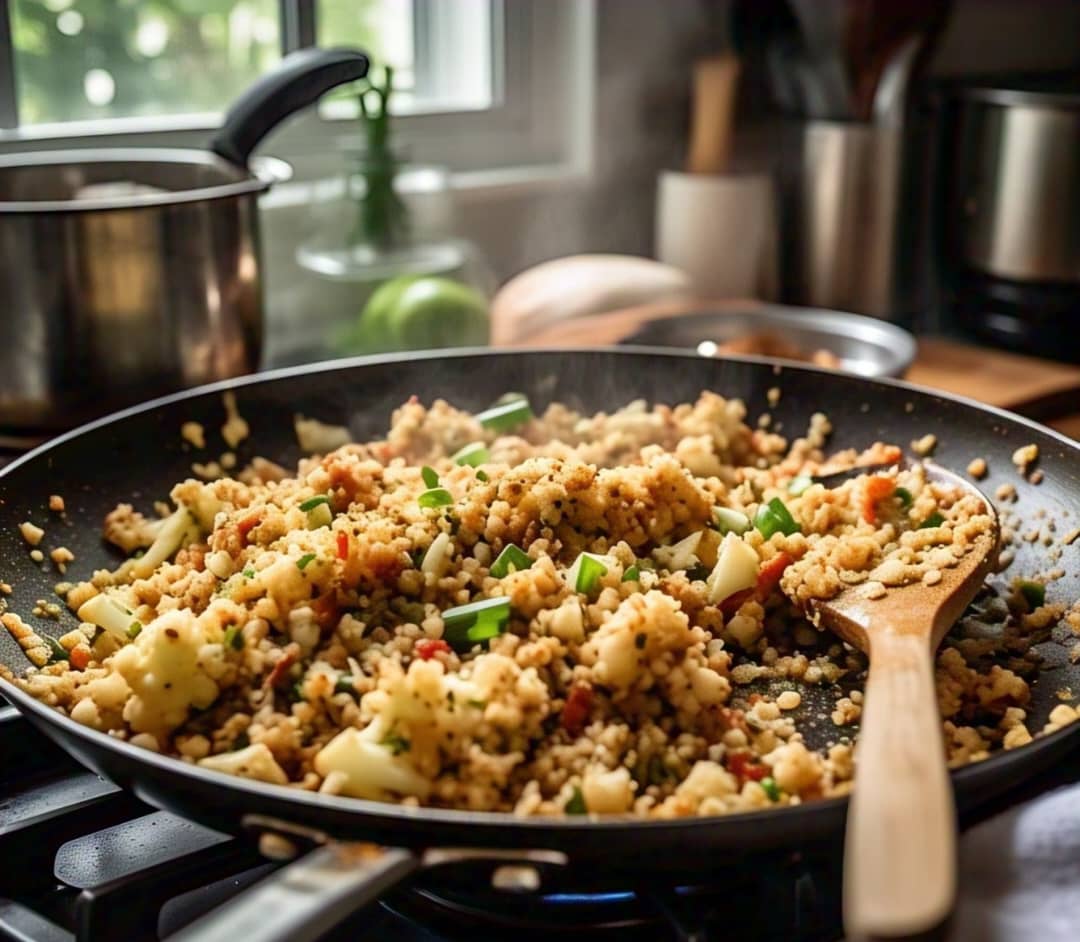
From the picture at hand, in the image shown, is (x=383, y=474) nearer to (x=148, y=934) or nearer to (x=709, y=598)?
(x=709, y=598)

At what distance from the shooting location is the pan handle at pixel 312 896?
0.49m

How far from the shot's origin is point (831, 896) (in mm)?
687

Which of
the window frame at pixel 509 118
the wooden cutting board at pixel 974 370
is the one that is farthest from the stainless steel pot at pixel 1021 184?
the window frame at pixel 509 118

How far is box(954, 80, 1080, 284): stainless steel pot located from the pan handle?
1.48m

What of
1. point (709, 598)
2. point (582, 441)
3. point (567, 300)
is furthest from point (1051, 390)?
point (709, 598)

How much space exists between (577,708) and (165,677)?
9.3 inches

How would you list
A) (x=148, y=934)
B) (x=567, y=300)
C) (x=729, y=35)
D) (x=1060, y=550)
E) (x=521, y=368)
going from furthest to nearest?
(x=729, y=35) → (x=567, y=300) → (x=521, y=368) → (x=1060, y=550) → (x=148, y=934)

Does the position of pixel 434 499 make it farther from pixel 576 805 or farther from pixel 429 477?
pixel 576 805

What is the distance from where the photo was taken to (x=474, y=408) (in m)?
1.23

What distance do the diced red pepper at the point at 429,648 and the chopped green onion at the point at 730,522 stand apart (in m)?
0.29

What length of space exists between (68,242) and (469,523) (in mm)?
497

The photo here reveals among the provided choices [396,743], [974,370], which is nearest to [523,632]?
[396,743]

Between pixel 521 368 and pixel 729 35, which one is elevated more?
pixel 729 35

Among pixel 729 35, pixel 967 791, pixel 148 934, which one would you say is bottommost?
pixel 148 934
